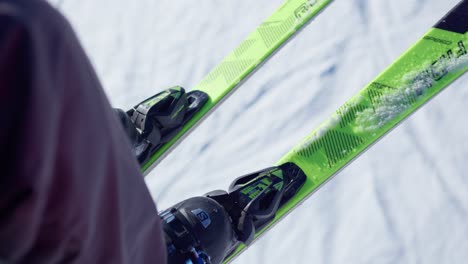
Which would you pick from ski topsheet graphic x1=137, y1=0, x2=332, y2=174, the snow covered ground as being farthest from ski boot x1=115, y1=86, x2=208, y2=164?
the snow covered ground

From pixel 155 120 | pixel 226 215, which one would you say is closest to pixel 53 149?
pixel 226 215

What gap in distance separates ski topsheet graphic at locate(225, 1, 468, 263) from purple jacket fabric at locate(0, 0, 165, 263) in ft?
3.53

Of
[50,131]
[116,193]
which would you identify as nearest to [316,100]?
[116,193]

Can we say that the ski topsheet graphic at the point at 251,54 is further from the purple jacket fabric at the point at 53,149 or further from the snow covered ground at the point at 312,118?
the purple jacket fabric at the point at 53,149

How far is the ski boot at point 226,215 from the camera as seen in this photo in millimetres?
1053

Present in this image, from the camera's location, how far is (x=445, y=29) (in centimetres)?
161

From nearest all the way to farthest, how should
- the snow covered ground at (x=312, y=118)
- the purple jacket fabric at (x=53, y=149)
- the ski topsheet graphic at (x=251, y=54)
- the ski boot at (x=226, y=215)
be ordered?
the purple jacket fabric at (x=53, y=149) < the ski boot at (x=226, y=215) < the snow covered ground at (x=312, y=118) < the ski topsheet graphic at (x=251, y=54)

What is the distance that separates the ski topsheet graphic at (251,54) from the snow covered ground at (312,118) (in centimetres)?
14

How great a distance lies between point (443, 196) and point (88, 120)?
136 centimetres

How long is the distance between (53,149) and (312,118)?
5.08ft

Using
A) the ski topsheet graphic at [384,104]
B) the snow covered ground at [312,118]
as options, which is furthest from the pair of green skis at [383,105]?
the snow covered ground at [312,118]

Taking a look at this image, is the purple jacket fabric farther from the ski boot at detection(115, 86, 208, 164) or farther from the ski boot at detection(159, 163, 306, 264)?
the ski boot at detection(115, 86, 208, 164)

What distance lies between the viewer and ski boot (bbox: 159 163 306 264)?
105 cm

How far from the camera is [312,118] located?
1.88 meters
